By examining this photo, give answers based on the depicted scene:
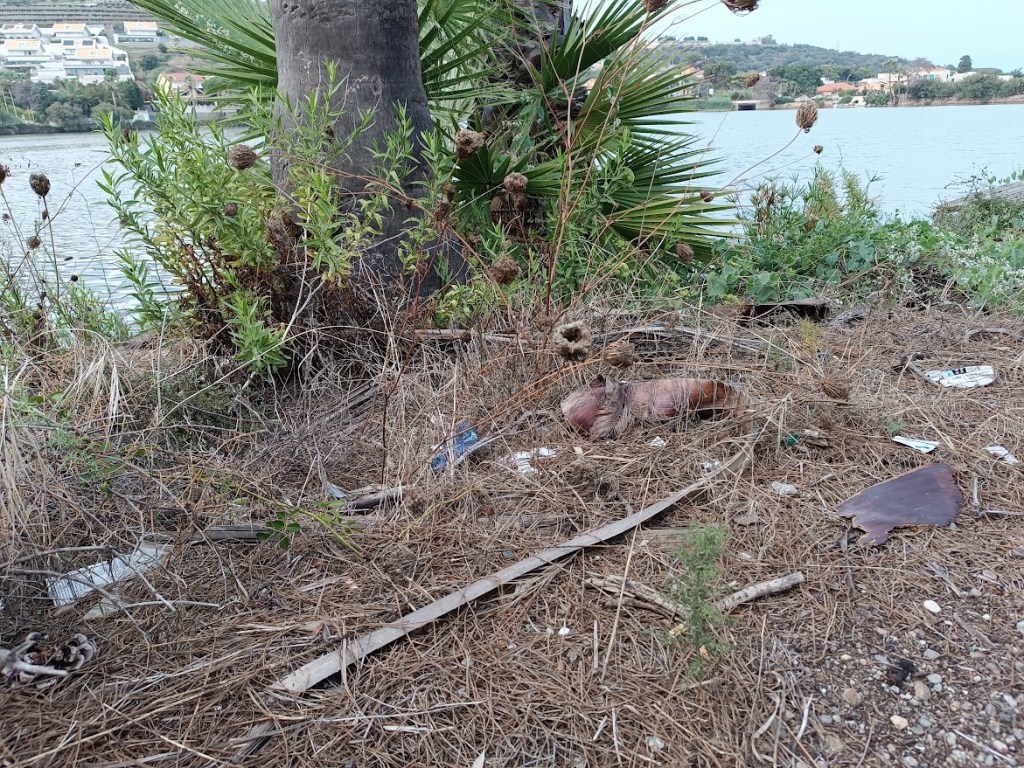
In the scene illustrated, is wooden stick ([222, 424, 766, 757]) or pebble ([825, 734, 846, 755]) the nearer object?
pebble ([825, 734, 846, 755])

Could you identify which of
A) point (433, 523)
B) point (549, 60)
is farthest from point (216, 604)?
point (549, 60)

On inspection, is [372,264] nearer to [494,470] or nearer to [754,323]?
[494,470]

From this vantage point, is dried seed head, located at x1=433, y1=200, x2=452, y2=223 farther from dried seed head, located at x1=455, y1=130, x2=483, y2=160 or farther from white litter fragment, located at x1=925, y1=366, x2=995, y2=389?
white litter fragment, located at x1=925, y1=366, x2=995, y2=389

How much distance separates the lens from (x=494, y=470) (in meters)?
2.16

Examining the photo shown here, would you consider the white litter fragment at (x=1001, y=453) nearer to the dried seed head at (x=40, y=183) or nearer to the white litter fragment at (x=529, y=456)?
the white litter fragment at (x=529, y=456)

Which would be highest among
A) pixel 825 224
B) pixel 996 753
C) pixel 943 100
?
pixel 943 100

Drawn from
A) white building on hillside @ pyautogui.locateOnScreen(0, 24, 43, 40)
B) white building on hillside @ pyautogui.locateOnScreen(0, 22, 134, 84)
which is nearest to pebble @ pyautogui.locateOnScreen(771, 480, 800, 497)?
white building on hillside @ pyautogui.locateOnScreen(0, 22, 134, 84)

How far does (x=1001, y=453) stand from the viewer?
2172 mm

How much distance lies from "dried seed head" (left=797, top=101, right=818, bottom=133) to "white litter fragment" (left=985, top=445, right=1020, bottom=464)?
1408mm

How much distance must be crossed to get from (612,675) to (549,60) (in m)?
3.31

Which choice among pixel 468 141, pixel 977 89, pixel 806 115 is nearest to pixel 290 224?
pixel 468 141

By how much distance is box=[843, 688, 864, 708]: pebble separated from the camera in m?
1.32

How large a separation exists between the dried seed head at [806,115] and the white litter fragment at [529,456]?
172 centimetres

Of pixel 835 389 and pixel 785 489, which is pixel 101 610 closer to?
pixel 785 489
